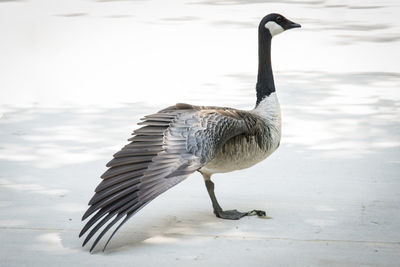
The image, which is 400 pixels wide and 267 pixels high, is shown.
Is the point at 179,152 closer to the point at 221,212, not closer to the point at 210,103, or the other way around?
the point at 221,212

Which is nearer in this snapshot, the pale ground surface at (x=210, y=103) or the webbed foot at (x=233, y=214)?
the pale ground surface at (x=210, y=103)

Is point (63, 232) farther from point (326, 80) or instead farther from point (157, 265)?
point (326, 80)

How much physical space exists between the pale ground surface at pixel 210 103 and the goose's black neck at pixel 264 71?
2.47 ft

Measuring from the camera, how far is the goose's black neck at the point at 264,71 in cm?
547

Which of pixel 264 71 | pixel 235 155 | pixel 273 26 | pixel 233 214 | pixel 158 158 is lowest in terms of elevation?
pixel 233 214

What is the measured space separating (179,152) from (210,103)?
3746mm

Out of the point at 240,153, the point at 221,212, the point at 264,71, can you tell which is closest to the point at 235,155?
the point at 240,153

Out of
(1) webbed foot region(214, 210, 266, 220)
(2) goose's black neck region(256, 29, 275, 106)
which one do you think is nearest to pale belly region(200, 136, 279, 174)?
(1) webbed foot region(214, 210, 266, 220)

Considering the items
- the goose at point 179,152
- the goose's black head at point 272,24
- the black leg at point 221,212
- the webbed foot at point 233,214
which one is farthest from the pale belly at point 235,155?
the goose's black head at point 272,24

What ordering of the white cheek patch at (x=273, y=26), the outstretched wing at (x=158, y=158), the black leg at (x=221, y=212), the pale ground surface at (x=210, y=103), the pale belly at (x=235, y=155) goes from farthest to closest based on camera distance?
the white cheek patch at (x=273, y=26) < the black leg at (x=221, y=212) < the pale belly at (x=235, y=155) < the pale ground surface at (x=210, y=103) < the outstretched wing at (x=158, y=158)

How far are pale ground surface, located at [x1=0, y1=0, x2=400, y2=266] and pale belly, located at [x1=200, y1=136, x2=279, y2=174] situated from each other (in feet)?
1.30

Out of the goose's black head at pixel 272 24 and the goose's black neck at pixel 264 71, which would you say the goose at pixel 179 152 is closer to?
the goose's black neck at pixel 264 71

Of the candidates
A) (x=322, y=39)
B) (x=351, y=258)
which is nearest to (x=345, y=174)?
(x=351, y=258)

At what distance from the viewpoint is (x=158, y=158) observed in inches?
174
